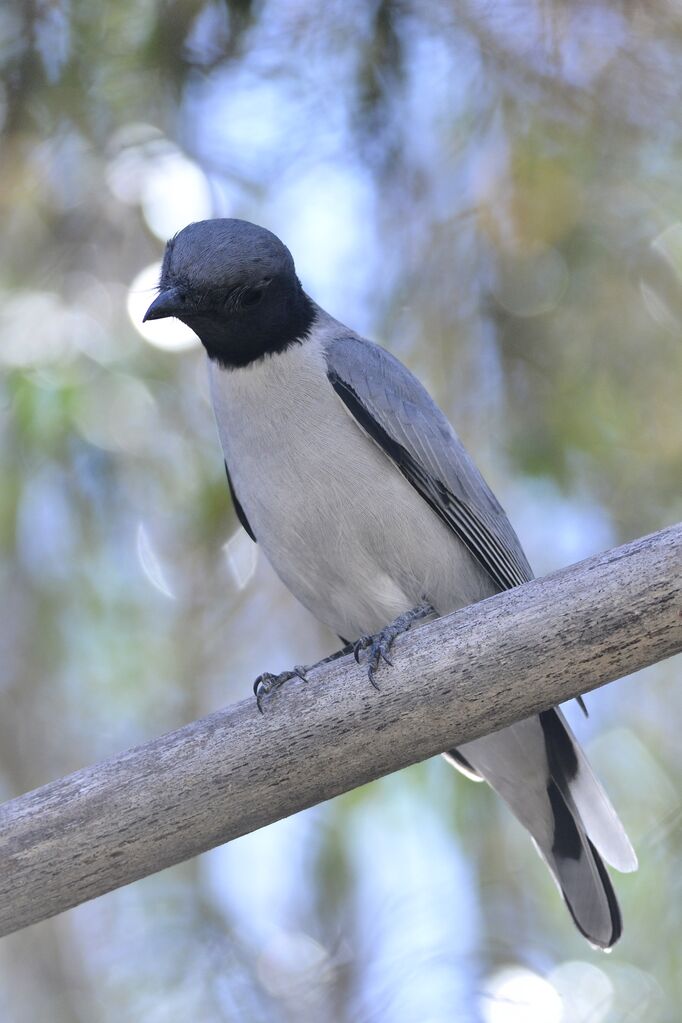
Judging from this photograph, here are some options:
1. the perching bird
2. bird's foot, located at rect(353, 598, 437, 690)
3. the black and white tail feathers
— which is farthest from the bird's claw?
the black and white tail feathers

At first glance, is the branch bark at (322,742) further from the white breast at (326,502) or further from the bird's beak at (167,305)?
the bird's beak at (167,305)

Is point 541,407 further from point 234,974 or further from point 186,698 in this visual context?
point 234,974

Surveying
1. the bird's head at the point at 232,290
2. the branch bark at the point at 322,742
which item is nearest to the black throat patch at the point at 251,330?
the bird's head at the point at 232,290

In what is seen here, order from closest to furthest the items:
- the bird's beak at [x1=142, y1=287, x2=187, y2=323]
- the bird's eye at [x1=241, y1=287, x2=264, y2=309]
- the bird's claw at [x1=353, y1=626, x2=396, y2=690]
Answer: the bird's claw at [x1=353, y1=626, x2=396, y2=690], the bird's beak at [x1=142, y1=287, x2=187, y2=323], the bird's eye at [x1=241, y1=287, x2=264, y2=309]

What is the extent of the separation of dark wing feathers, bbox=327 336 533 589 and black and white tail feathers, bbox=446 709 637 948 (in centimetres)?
49

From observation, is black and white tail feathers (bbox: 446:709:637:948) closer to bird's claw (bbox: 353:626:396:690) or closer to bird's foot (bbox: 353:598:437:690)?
bird's foot (bbox: 353:598:437:690)

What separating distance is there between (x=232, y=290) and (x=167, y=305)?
21 cm

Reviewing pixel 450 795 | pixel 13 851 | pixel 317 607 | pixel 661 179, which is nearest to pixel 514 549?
pixel 317 607

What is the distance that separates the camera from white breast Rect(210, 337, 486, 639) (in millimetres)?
3621

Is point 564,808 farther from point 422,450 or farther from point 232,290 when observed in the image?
point 232,290

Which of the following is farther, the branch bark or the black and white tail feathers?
the black and white tail feathers

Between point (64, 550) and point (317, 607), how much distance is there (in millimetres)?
1275

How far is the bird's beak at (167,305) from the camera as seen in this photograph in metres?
3.52

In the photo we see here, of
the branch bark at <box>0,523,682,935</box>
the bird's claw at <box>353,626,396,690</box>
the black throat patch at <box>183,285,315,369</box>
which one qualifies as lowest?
the branch bark at <box>0,523,682,935</box>
